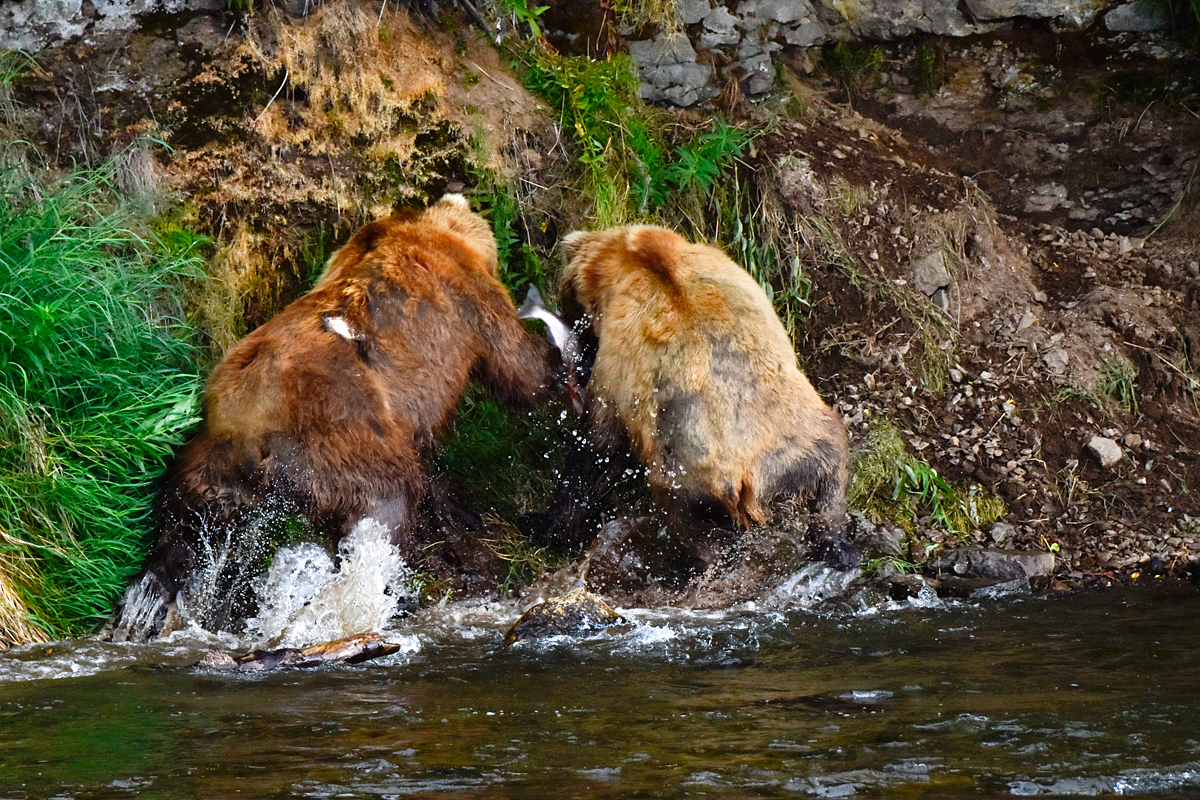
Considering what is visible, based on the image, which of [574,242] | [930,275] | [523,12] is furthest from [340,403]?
[930,275]

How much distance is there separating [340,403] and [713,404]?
1.61 m

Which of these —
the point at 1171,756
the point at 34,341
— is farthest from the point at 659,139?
the point at 1171,756

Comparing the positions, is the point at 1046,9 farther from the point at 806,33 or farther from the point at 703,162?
the point at 703,162

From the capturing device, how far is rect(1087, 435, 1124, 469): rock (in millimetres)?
6941

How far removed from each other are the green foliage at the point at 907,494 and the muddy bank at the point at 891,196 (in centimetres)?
10

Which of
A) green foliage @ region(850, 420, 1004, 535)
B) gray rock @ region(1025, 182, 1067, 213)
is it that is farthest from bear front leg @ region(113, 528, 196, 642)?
gray rock @ region(1025, 182, 1067, 213)

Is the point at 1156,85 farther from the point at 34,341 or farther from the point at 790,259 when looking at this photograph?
the point at 34,341

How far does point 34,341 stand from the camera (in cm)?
529

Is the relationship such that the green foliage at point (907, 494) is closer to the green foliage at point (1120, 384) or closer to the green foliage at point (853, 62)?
the green foliage at point (1120, 384)

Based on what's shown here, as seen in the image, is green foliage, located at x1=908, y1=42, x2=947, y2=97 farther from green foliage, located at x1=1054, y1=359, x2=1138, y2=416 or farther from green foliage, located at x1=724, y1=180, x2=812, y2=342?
green foliage, located at x1=1054, y1=359, x2=1138, y2=416

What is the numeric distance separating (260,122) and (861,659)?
4316mm

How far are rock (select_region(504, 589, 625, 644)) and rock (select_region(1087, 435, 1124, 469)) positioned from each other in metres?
3.20

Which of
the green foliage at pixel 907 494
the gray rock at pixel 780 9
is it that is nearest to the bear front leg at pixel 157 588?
the green foliage at pixel 907 494

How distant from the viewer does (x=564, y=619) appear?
16.7 feet
